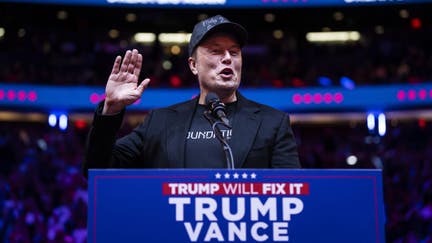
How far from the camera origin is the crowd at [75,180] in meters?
9.08

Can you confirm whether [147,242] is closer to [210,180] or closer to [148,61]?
[210,180]

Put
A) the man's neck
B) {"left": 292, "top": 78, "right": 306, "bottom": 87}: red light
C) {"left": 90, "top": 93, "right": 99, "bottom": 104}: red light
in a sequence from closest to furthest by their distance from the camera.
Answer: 1. the man's neck
2. {"left": 90, "top": 93, "right": 99, "bottom": 104}: red light
3. {"left": 292, "top": 78, "right": 306, "bottom": 87}: red light

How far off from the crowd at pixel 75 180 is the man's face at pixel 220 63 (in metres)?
6.94

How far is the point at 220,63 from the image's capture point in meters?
2.36

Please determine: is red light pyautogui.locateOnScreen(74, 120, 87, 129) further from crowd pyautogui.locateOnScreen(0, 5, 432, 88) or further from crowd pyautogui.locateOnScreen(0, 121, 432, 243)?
crowd pyautogui.locateOnScreen(0, 5, 432, 88)

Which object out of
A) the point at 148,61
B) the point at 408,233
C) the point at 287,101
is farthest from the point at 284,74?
the point at 408,233

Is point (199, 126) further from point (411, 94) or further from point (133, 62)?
point (411, 94)

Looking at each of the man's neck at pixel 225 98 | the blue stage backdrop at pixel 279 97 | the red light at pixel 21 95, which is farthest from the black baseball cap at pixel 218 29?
the red light at pixel 21 95

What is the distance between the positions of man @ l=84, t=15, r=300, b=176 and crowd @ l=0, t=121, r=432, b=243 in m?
6.85

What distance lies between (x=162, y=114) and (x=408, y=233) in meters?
7.27

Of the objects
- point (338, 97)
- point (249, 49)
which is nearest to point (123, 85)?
point (338, 97)

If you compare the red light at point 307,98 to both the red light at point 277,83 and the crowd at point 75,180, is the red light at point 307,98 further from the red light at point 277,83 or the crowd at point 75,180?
the crowd at point 75,180

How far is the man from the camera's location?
2105 millimetres

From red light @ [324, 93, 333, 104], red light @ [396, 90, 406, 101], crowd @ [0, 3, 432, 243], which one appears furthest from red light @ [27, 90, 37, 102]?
red light @ [396, 90, 406, 101]
